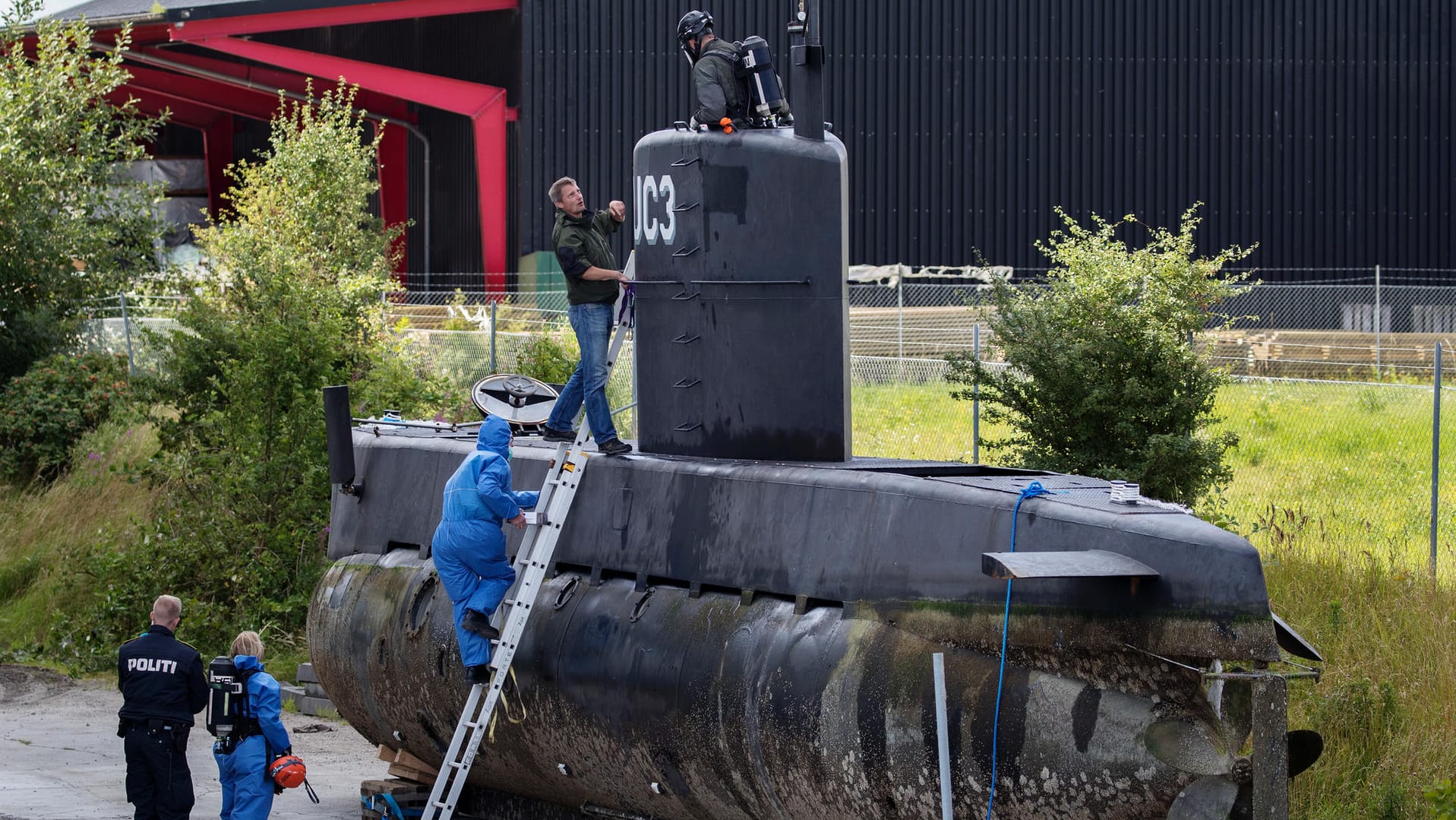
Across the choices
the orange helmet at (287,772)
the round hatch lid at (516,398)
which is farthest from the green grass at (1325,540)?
the orange helmet at (287,772)

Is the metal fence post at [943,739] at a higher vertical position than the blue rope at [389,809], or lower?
higher

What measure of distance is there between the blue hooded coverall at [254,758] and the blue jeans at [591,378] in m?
2.24

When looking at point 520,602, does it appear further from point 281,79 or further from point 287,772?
point 281,79

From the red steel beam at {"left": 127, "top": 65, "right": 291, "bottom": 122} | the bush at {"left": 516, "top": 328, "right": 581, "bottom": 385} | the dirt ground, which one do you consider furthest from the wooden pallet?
the red steel beam at {"left": 127, "top": 65, "right": 291, "bottom": 122}

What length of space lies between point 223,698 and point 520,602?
5.74ft

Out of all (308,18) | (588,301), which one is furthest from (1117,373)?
(308,18)

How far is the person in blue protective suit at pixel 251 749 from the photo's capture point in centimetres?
903

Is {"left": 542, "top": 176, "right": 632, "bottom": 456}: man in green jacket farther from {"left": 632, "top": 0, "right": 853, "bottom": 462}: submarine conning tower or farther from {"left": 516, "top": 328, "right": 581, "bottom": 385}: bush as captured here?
{"left": 516, "top": 328, "right": 581, "bottom": 385}: bush

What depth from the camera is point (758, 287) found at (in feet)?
27.8

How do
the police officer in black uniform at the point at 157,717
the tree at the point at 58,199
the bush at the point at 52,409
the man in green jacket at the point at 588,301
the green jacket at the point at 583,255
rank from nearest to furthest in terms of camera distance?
the police officer in black uniform at the point at 157,717 < the man in green jacket at the point at 588,301 < the green jacket at the point at 583,255 < the bush at the point at 52,409 < the tree at the point at 58,199

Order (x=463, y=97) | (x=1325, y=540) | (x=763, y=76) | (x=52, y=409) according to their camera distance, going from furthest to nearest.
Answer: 1. (x=463, y=97)
2. (x=52, y=409)
3. (x=1325, y=540)
4. (x=763, y=76)

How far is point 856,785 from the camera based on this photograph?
280 inches

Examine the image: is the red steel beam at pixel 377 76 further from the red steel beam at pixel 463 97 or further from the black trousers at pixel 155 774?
the black trousers at pixel 155 774

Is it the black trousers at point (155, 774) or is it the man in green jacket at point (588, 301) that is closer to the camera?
the black trousers at point (155, 774)
